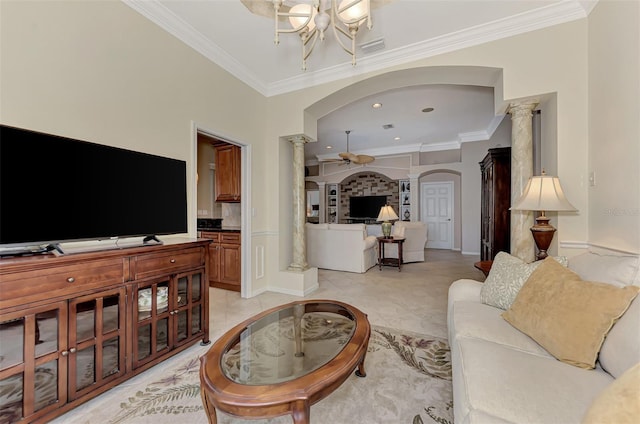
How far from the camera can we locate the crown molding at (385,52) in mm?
2328

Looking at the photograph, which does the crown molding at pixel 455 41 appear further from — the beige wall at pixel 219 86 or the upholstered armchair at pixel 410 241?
the upholstered armchair at pixel 410 241

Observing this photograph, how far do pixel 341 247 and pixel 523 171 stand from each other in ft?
10.1

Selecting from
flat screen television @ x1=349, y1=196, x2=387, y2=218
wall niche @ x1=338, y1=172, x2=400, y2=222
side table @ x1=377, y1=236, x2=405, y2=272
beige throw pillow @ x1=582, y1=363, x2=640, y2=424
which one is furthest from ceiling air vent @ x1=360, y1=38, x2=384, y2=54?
flat screen television @ x1=349, y1=196, x2=387, y2=218

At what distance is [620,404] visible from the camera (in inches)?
26.3

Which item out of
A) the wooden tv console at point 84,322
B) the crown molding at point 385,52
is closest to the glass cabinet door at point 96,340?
the wooden tv console at point 84,322

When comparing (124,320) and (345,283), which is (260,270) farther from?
(124,320)

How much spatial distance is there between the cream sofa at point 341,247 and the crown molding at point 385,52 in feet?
8.39

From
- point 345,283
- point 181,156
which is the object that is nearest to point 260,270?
point 345,283

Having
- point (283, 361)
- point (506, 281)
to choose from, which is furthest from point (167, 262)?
point (506, 281)

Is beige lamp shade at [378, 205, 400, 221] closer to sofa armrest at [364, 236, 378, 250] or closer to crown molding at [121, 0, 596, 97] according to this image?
sofa armrest at [364, 236, 378, 250]

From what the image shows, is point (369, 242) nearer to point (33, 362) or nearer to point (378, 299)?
point (378, 299)

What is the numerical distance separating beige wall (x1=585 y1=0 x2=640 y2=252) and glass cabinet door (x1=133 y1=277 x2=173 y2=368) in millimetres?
3160

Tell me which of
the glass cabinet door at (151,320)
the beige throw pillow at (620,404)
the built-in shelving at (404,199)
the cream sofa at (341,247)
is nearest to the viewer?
the beige throw pillow at (620,404)

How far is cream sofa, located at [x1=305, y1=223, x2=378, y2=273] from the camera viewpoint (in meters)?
4.87
